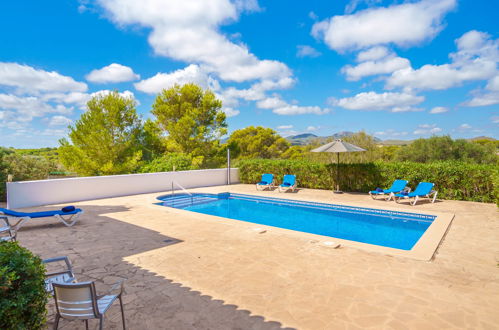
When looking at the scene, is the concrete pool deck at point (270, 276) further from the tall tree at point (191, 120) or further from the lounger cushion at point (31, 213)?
the tall tree at point (191, 120)

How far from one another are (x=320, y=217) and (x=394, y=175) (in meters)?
3.97

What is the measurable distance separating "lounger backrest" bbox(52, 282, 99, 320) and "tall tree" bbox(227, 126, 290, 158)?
1450 inches

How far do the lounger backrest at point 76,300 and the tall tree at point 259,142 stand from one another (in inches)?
1450

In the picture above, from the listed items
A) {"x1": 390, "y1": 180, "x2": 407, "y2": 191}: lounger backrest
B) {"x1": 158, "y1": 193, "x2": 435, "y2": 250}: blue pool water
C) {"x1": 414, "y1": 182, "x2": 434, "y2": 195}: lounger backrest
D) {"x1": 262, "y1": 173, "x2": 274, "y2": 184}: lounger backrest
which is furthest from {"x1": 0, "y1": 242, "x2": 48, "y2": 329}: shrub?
{"x1": 262, "y1": 173, "x2": 274, "y2": 184}: lounger backrest

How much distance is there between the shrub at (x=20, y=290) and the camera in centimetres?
183

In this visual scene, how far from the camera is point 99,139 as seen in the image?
76.5 ft

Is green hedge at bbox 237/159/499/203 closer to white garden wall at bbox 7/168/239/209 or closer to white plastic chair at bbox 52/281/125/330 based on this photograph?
white garden wall at bbox 7/168/239/209

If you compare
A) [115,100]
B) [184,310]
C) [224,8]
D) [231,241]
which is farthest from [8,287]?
[115,100]

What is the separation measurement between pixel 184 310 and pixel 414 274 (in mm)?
3215

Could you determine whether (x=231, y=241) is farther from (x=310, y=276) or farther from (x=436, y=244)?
(x=436, y=244)

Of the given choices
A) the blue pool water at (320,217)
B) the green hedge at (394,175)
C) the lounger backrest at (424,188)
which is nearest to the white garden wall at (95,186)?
the blue pool water at (320,217)

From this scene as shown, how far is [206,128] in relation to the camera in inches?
1142

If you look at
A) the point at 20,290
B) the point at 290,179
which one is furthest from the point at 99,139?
the point at 20,290

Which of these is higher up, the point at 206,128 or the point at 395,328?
the point at 206,128
